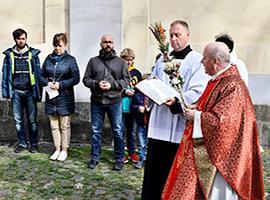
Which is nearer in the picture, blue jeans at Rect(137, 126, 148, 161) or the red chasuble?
the red chasuble

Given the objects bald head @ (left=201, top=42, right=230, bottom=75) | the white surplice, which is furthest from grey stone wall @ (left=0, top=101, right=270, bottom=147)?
bald head @ (left=201, top=42, right=230, bottom=75)

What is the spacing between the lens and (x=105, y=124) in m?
8.05

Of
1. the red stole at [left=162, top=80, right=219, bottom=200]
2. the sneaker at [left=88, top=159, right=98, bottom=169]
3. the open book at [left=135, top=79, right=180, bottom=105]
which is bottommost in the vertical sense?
the sneaker at [left=88, top=159, right=98, bottom=169]

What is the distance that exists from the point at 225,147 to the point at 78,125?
4759 millimetres

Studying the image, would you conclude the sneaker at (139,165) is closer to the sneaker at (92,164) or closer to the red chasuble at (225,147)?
the sneaker at (92,164)

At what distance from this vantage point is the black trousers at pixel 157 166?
4.65m

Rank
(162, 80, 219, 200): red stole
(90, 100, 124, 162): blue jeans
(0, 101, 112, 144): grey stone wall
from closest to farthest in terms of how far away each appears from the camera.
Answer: (162, 80, 219, 200): red stole < (90, 100, 124, 162): blue jeans < (0, 101, 112, 144): grey stone wall

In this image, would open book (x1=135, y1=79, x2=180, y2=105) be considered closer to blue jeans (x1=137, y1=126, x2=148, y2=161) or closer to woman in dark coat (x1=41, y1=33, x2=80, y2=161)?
blue jeans (x1=137, y1=126, x2=148, y2=161)

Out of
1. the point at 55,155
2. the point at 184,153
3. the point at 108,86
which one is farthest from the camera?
the point at 55,155

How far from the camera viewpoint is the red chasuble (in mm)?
3695

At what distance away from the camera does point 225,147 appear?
3.72 meters

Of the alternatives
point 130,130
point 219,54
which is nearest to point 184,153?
point 219,54

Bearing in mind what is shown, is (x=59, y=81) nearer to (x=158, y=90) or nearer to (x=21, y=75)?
(x=21, y=75)

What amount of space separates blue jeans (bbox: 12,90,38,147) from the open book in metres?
3.38
